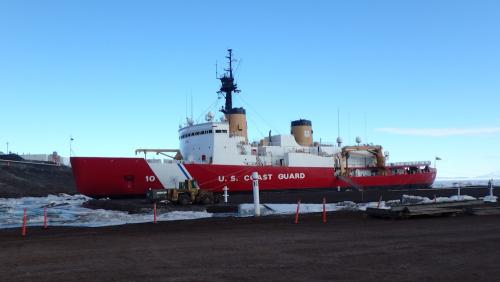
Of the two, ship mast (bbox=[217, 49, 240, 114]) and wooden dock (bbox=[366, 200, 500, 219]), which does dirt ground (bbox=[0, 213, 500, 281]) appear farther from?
ship mast (bbox=[217, 49, 240, 114])

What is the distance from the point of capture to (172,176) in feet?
125

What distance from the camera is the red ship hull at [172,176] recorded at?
120 feet

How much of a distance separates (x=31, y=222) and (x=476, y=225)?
648 inches

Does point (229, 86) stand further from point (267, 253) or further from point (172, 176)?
point (267, 253)

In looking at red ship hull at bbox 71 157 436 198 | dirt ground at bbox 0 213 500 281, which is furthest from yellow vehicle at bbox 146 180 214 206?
dirt ground at bbox 0 213 500 281

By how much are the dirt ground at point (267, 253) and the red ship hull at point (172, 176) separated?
21.8m

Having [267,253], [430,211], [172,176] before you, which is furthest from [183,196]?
[267,253]

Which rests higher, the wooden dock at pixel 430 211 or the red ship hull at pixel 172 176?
the red ship hull at pixel 172 176

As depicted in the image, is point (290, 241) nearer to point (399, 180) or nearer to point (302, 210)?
point (302, 210)

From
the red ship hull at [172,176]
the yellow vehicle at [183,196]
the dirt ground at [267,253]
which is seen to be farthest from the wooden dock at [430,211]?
the red ship hull at [172,176]

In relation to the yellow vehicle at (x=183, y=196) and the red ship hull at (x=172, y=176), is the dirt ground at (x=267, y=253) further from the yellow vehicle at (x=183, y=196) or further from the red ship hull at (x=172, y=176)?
the red ship hull at (x=172, y=176)

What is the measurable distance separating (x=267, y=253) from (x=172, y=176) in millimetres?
29123

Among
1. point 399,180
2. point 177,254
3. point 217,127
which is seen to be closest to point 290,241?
point 177,254

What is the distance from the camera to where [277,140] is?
48.0 m
